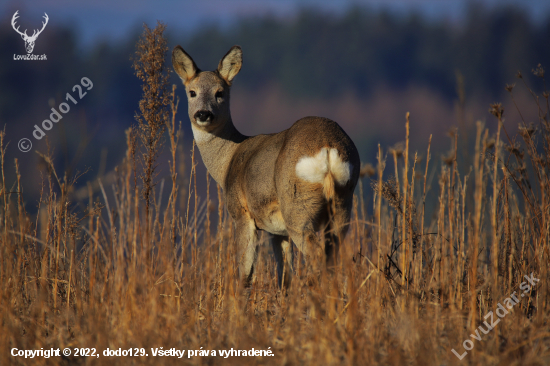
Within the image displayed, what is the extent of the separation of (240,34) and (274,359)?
128m

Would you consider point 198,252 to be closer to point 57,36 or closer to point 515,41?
point 57,36

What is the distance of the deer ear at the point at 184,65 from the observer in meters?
6.15

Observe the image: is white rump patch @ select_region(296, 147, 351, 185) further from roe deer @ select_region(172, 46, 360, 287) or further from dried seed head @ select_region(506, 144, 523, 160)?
dried seed head @ select_region(506, 144, 523, 160)

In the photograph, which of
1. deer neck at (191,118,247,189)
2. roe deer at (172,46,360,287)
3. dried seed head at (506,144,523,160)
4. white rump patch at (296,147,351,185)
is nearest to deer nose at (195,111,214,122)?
roe deer at (172,46,360,287)

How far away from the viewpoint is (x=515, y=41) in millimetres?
99062

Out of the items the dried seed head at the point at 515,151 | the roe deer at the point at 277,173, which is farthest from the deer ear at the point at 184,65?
the dried seed head at the point at 515,151

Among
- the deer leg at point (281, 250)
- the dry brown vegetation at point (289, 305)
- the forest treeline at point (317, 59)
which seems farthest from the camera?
the forest treeline at point (317, 59)

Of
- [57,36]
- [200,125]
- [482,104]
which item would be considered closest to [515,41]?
[482,104]

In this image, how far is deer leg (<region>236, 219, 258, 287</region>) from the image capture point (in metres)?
5.12

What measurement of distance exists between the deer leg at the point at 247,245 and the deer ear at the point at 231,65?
2163 millimetres

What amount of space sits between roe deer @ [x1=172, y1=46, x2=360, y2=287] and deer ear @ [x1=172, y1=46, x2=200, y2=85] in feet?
0.04

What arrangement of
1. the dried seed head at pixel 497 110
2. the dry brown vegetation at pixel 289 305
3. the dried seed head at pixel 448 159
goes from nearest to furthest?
the dry brown vegetation at pixel 289 305, the dried seed head at pixel 497 110, the dried seed head at pixel 448 159

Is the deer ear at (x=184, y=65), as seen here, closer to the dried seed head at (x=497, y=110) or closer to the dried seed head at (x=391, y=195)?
the dried seed head at (x=391, y=195)

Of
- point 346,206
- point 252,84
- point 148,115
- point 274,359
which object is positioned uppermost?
point 252,84
